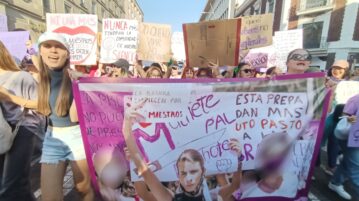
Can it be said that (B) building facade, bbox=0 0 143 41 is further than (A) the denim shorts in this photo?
Yes

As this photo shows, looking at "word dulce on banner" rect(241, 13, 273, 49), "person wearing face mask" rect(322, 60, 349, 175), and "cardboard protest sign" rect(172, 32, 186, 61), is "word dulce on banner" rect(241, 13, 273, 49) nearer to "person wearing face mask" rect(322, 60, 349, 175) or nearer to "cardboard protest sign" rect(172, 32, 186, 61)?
"person wearing face mask" rect(322, 60, 349, 175)

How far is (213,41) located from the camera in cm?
323

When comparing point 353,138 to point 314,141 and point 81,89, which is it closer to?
point 314,141

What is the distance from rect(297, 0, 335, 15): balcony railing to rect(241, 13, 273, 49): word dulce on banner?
19.9m

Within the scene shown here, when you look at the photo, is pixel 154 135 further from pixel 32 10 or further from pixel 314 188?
pixel 32 10

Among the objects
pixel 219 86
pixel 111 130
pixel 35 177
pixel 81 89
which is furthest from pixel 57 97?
pixel 35 177

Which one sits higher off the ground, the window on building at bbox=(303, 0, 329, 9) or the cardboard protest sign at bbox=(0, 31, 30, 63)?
the window on building at bbox=(303, 0, 329, 9)

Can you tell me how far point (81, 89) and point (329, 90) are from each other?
2.05 m

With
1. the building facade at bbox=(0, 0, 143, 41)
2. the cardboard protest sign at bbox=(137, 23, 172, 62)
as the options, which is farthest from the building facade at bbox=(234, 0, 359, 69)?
the building facade at bbox=(0, 0, 143, 41)

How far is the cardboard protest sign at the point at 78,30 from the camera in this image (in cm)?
471

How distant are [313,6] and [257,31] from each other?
21186mm

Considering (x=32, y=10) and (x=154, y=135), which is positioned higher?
(x=32, y=10)

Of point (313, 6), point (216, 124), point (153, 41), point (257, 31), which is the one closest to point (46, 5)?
point (153, 41)

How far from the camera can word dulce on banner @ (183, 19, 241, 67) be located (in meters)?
3.15
